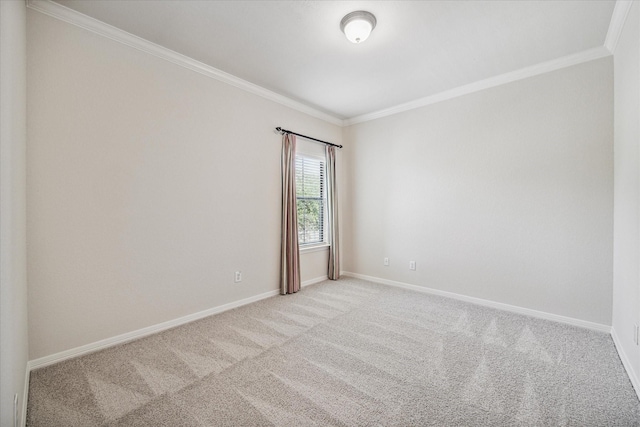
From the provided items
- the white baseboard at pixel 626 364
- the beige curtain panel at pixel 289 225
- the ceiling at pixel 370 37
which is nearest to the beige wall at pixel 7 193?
the ceiling at pixel 370 37

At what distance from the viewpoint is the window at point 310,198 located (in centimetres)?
A: 420

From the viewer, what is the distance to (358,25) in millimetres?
2221

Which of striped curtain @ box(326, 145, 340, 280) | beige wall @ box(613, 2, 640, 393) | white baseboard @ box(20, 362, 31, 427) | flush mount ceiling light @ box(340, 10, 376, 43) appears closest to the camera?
white baseboard @ box(20, 362, 31, 427)

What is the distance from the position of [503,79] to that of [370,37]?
1.77 meters

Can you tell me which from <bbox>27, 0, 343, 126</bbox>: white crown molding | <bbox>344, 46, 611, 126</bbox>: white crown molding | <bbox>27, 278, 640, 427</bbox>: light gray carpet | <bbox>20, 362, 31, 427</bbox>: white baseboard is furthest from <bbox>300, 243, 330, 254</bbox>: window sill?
<bbox>20, 362, 31, 427</bbox>: white baseboard

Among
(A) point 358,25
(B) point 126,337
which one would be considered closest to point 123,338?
(B) point 126,337

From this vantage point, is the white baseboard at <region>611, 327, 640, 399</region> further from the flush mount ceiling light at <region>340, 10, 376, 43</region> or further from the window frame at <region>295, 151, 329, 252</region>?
the window frame at <region>295, 151, 329, 252</region>

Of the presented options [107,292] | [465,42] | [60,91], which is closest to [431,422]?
[107,292]

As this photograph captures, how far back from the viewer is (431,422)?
Answer: 154cm

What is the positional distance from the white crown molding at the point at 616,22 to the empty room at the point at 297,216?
3 centimetres

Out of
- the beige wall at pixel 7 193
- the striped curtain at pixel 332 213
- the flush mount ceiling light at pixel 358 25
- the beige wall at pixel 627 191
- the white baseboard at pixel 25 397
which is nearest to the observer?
the beige wall at pixel 7 193

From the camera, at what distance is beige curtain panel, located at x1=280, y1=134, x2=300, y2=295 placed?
3742 millimetres

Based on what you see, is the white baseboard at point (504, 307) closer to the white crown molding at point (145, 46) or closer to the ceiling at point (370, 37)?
the ceiling at point (370, 37)

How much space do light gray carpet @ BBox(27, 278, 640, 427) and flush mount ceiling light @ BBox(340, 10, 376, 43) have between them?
2590mm
